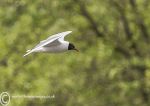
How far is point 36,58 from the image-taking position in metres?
9.45

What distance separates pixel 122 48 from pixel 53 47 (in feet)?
26.1

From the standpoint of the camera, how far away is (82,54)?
32.2 feet

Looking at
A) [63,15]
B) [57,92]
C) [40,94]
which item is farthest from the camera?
[63,15]

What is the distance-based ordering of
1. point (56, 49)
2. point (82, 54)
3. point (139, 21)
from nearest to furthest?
point (56, 49), point (82, 54), point (139, 21)

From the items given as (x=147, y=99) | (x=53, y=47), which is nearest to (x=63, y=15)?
(x=147, y=99)

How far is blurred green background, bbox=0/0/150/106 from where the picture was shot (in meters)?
9.16

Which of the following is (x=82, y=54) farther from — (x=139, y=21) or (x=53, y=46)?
(x=53, y=46)

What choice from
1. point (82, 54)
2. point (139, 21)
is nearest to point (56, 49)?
point (82, 54)

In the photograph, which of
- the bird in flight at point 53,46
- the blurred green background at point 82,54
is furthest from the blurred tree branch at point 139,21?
the bird in flight at point 53,46

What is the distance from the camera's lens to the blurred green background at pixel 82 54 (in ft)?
30.1

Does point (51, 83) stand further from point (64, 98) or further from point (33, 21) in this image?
point (33, 21)

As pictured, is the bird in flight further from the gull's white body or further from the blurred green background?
the blurred green background

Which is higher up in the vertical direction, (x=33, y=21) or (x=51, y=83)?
(x=33, y=21)

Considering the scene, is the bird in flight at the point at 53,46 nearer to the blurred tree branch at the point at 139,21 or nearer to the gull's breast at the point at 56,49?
the gull's breast at the point at 56,49
